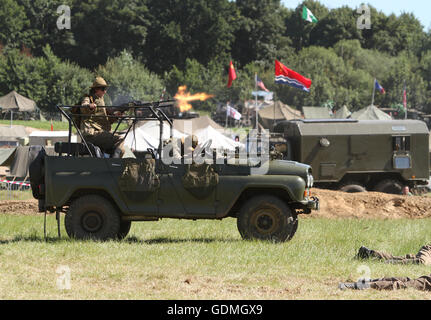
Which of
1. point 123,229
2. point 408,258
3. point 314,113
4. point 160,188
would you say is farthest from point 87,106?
point 314,113

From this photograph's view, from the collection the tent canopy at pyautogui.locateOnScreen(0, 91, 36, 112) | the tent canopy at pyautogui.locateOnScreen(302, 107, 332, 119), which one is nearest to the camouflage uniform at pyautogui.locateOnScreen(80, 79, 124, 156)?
the tent canopy at pyautogui.locateOnScreen(302, 107, 332, 119)

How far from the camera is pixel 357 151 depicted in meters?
27.7

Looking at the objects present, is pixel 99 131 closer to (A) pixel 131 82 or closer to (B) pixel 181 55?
(A) pixel 131 82

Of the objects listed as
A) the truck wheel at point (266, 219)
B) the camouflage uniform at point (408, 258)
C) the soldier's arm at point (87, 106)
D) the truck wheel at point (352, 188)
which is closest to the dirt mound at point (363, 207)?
the truck wheel at point (352, 188)

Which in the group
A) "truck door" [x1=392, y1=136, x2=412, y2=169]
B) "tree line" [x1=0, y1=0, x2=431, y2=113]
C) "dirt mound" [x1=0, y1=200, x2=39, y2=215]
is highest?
"tree line" [x1=0, y1=0, x2=431, y2=113]

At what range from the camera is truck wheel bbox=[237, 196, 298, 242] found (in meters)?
13.1

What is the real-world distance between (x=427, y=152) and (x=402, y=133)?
4.06ft

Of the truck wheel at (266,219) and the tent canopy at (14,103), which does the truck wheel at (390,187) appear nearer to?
the truck wheel at (266,219)

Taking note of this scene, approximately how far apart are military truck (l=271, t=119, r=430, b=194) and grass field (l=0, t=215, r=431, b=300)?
12241mm

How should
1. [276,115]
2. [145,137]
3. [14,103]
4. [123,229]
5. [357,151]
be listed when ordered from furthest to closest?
[276,115] → [14,103] → [145,137] → [357,151] → [123,229]

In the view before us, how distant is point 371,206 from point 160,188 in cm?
1115

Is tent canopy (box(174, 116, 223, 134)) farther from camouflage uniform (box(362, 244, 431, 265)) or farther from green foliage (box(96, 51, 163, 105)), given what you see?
camouflage uniform (box(362, 244, 431, 265))

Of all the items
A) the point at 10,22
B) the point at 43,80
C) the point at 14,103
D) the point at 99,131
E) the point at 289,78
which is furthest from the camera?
the point at 10,22

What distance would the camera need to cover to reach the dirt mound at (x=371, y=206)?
2192 cm
